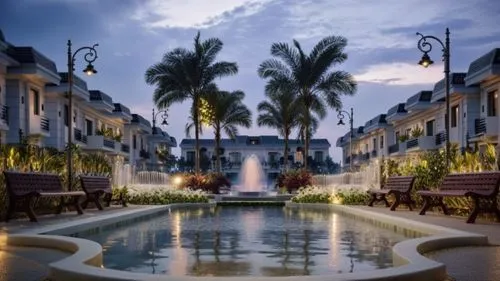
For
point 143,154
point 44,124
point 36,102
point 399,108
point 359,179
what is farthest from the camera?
point 143,154

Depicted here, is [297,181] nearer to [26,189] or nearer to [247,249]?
[26,189]

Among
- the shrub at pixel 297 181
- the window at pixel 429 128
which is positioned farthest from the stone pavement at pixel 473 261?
the window at pixel 429 128

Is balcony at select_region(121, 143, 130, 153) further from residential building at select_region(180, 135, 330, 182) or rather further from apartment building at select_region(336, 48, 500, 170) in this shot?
residential building at select_region(180, 135, 330, 182)

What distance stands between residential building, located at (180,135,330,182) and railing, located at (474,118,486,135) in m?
50.3

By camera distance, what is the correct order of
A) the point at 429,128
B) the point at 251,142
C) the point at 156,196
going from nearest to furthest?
the point at 156,196
the point at 429,128
the point at 251,142

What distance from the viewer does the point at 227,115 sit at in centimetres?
4291

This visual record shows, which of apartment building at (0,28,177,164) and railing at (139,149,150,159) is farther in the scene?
railing at (139,149,150,159)

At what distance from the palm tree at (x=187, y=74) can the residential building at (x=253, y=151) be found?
49972 millimetres

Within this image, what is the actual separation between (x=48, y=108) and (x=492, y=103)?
86.3 feet

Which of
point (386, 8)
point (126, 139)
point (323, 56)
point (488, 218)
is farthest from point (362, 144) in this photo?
point (488, 218)

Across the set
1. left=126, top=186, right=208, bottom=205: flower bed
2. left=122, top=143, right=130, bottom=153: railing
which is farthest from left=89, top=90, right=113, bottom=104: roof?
left=126, top=186, right=208, bottom=205: flower bed

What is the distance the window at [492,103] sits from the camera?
112 feet

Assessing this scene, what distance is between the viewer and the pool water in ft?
24.2

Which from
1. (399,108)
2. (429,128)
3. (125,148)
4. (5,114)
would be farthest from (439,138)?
(5,114)
